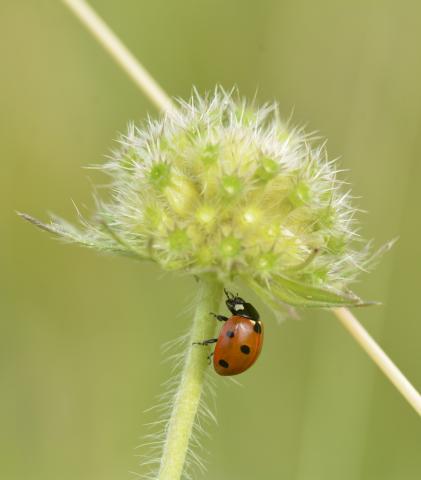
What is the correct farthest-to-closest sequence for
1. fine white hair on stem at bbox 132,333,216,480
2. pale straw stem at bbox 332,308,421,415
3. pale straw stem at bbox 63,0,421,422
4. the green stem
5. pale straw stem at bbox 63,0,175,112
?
pale straw stem at bbox 63,0,175,112 → pale straw stem at bbox 63,0,421,422 → pale straw stem at bbox 332,308,421,415 → fine white hair on stem at bbox 132,333,216,480 → the green stem

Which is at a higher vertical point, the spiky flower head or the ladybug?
the spiky flower head

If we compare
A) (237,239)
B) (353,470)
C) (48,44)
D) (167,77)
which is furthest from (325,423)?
(48,44)

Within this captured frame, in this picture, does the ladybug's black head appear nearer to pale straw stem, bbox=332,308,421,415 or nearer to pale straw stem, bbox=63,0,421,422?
pale straw stem, bbox=332,308,421,415

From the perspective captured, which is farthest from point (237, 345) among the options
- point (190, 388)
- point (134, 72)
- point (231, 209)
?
point (134, 72)

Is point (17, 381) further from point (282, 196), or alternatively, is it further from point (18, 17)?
point (282, 196)

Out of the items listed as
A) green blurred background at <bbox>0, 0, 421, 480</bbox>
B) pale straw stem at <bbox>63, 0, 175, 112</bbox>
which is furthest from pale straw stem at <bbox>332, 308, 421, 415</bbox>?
green blurred background at <bbox>0, 0, 421, 480</bbox>

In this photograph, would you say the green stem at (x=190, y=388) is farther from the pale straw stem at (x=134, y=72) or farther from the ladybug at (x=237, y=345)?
the pale straw stem at (x=134, y=72)

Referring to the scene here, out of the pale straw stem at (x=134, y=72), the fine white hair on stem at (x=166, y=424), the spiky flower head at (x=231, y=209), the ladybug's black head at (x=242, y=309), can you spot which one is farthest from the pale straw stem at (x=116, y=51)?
the fine white hair on stem at (x=166, y=424)

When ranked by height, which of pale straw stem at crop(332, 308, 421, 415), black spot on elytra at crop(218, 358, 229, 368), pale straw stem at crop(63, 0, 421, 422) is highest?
pale straw stem at crop(63, 0, 421, 422)
